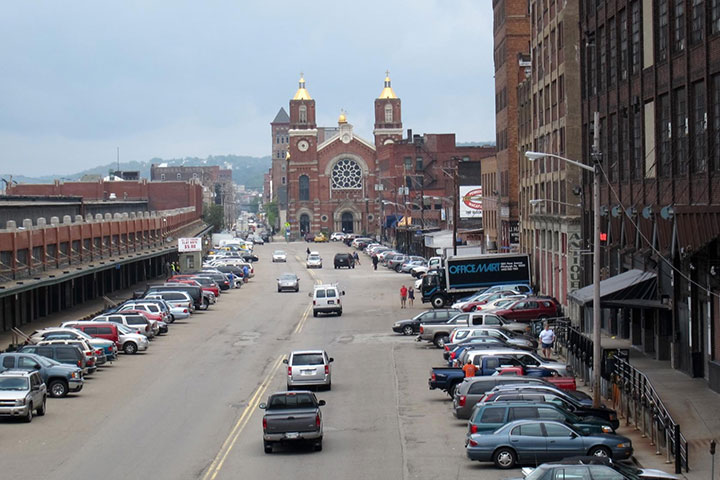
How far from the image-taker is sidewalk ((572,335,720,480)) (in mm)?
23197

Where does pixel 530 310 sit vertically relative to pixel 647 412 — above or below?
above

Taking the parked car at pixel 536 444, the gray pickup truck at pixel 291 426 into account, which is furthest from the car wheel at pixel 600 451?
the gray pickup truck at pixel 291 426

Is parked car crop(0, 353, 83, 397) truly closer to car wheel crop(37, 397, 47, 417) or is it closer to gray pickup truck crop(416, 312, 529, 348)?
car wheel crop(37, 397, 47, 417)

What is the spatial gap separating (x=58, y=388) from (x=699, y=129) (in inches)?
823

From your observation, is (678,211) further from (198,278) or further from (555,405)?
(198,278)

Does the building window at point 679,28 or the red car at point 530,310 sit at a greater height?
the building window at point 679,28

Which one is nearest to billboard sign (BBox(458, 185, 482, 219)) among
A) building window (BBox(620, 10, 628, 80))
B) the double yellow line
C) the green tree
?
building window (BBox(620, 10, 628, 80))

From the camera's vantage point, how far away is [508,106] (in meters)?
82.7

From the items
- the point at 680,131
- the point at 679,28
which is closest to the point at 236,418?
the point at 680,131

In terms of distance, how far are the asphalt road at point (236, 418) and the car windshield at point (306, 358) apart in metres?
1.14

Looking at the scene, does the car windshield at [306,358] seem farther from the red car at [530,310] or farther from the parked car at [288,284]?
the parked car at [288,284]

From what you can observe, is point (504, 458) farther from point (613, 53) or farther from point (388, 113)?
point (388, 113)

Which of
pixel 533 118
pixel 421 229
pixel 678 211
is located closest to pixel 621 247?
pixel 678 211

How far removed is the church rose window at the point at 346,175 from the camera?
599 feet
